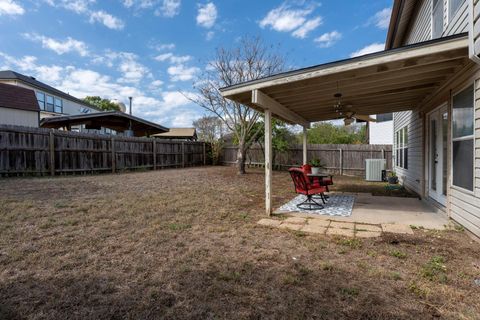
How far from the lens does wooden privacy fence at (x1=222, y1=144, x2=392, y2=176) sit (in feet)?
40.7

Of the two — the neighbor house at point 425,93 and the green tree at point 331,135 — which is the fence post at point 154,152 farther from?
the green tree at point 331,135

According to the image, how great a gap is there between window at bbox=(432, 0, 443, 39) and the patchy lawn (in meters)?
4.06

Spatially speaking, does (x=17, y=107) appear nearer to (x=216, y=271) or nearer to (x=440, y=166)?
(x=216, y=271)

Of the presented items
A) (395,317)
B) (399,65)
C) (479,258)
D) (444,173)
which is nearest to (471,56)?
(399,65)

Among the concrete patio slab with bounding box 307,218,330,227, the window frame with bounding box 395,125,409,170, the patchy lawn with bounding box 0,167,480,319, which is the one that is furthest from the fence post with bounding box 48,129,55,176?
the window frame with bounding box 395,125,409,170

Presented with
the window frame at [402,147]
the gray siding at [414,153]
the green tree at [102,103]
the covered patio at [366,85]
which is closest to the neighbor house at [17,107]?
the green tree at [102,103]

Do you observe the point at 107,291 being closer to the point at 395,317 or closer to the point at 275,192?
the point at 395,317

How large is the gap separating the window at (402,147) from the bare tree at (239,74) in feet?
18.6

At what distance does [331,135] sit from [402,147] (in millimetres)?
12283

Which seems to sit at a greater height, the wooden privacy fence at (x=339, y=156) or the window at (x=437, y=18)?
the window at (x=437, y=18)

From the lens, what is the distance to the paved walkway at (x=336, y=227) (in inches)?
149

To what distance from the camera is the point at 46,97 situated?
853 inches

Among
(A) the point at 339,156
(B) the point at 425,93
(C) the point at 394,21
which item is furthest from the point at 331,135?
(B) the point at 425,93

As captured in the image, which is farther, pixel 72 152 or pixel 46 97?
pixel 46 97
